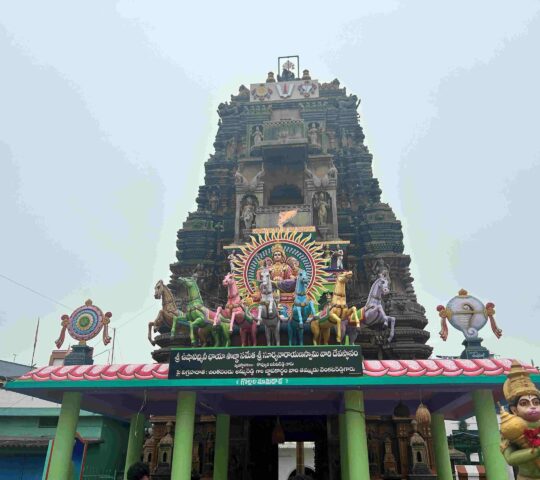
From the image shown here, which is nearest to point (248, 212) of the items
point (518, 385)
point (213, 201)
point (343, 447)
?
point (213, 201)

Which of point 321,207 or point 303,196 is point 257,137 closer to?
point 303,196

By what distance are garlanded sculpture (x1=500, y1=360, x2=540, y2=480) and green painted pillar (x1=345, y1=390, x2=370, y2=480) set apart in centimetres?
544

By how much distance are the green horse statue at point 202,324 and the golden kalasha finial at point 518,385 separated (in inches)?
379

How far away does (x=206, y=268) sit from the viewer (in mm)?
23297

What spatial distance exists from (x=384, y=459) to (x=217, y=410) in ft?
23.5

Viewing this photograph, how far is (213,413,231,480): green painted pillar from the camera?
678 inches

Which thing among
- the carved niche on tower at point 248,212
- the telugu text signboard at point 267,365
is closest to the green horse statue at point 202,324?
the telugu text signboard at point 267,365

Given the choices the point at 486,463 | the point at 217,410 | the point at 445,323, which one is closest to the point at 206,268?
the point at 217,410

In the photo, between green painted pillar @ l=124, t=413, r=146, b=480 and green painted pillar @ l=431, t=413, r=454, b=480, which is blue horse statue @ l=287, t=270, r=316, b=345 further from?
green painted pillar @ l=124, t=413, r=146, b=480

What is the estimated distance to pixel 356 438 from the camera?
12.6 metres

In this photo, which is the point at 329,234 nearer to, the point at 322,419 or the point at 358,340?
the point at 358,340

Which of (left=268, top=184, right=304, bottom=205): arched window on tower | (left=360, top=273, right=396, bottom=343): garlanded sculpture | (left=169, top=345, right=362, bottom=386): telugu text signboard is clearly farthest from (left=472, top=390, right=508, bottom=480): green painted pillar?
(left=268, top=184, right=304, bottom=205): arched window on tower

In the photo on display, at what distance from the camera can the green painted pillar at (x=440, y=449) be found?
15742 mm

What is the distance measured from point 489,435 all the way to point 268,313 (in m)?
7.40
